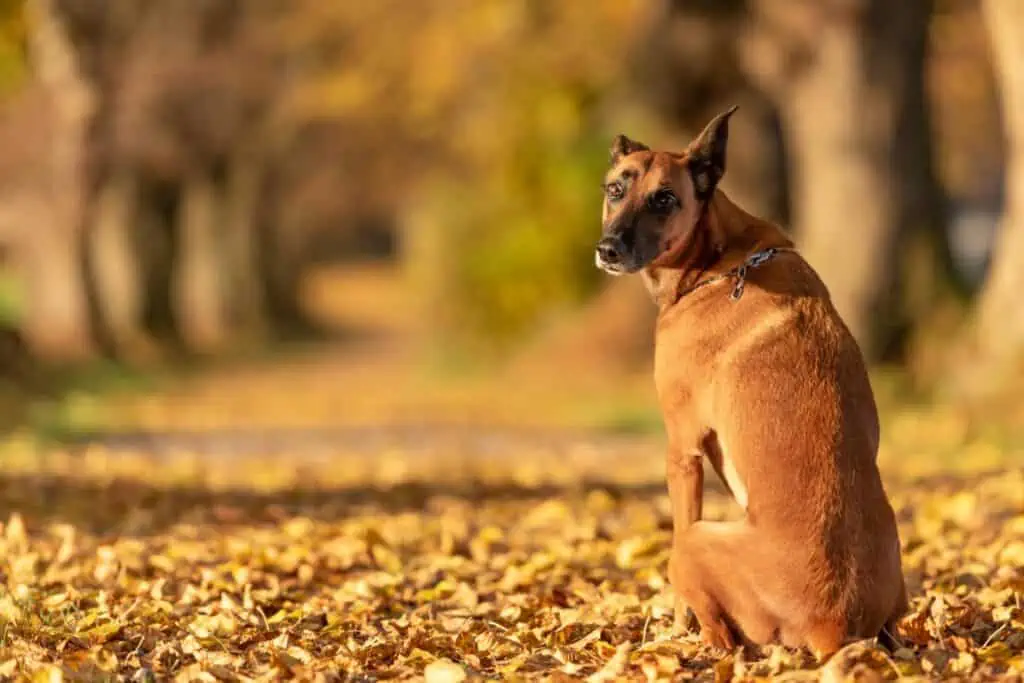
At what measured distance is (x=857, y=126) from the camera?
49.4ft

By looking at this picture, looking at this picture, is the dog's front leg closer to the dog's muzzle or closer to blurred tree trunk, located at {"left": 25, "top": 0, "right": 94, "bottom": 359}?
the dog's muzzle

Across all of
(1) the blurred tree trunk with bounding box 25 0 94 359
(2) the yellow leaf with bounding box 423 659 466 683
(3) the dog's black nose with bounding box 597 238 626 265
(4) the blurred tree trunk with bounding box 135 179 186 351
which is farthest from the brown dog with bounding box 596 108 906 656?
(4) the blurred tree trunk with bounding box 135 179 186 351

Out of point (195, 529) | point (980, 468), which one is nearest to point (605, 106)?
point (980, 468)

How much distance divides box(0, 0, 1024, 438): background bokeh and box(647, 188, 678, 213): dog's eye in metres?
7.75

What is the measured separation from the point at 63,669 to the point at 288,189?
3475 centimetres

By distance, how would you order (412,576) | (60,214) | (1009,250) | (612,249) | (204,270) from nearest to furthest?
1. (612,249)
2. (412,576)
3. (1009,250)
4. (60,214)
5. (204,270)

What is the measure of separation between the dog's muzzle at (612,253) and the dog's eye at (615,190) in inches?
8.7

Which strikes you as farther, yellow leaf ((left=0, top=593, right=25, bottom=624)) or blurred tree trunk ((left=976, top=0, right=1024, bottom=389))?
blurred tree trunk ((left=976, top=0, right=1024, bottom=389))

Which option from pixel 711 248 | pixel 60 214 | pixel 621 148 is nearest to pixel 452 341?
pixel 60 214

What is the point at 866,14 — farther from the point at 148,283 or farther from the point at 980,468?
the point at 148,283

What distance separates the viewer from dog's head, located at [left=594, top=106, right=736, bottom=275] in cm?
554

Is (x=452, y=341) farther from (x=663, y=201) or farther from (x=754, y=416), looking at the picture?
(x=754, y=416)

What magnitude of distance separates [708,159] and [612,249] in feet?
1.65

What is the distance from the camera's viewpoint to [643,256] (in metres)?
5.54
